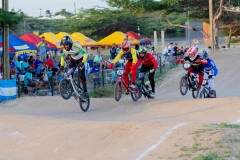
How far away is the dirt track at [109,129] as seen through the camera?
8.71 metres

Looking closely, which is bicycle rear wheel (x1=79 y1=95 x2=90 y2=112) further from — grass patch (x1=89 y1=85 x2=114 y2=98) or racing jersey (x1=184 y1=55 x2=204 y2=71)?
grass patch (x1=89 y1=85 x2=114 y2=98)

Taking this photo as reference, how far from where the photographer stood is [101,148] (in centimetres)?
898

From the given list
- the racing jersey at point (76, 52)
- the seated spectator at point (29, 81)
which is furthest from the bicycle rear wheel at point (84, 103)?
the seated spectator at point (29, 81)

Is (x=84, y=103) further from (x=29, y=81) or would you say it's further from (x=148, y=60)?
(x=29, y=81)

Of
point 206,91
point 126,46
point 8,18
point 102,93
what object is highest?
point 8,18

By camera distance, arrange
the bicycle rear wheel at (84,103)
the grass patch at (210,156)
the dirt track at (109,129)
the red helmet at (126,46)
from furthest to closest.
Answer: the red helmet at (126,46) → the bicycle rear wheel at (84,103) → the dirt track at (109,129) → the grass patch at (210,156)

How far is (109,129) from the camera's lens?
32.3 ft

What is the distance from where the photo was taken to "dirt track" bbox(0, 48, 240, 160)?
28.6 feet

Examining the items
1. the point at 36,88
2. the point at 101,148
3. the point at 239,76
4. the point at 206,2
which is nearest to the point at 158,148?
the point at 101,148

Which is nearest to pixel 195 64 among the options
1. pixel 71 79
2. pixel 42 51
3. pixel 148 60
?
pixel 148 60

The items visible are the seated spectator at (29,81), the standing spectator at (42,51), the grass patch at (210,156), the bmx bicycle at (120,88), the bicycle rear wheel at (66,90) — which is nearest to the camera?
the grass patch at (210,156)

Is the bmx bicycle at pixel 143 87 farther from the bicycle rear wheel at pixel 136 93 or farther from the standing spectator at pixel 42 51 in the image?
the standing spectator at pixel 42 51

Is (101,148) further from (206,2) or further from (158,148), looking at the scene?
(206,2)

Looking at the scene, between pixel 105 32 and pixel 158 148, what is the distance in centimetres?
5777
